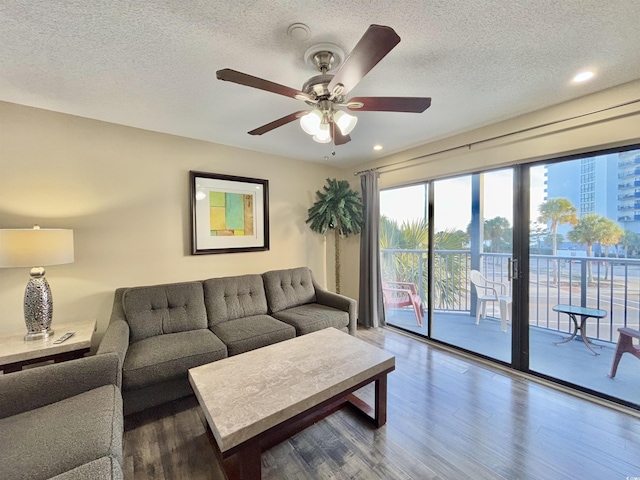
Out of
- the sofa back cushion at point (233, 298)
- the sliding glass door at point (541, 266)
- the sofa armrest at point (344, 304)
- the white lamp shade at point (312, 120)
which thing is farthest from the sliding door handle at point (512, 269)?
the sofa back cushion at point (233, 298)

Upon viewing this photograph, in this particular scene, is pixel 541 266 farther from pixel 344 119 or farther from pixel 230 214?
pixel 230 214

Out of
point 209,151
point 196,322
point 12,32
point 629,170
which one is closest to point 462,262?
point 629,170

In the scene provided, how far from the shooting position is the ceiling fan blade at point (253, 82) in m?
1.18

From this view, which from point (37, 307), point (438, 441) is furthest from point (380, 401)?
point (37, 307)

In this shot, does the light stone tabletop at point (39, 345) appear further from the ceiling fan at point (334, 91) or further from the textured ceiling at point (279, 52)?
the ceiling fan at point (334, 91)

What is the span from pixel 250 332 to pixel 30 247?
1.72 metres

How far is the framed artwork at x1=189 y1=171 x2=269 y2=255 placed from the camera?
298 cm

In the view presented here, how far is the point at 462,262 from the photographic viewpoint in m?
3.19

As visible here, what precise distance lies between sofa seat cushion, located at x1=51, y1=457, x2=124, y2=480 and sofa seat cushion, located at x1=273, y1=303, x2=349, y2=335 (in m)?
1.73

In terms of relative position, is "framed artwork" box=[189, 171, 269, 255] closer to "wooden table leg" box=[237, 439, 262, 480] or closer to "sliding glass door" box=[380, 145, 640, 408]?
"sliding glass door" box=[380, 145, 640, 408]

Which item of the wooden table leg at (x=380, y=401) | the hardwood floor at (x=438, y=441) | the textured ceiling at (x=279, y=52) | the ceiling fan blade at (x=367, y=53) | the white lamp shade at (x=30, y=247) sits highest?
the textured ceiling at (x=279, y=52)

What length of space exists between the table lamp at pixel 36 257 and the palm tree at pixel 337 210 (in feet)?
8.42

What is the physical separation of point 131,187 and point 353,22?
2.51 metres

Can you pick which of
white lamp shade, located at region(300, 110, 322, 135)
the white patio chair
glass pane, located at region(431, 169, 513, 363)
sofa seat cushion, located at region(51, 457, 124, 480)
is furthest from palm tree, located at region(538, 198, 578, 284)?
sofa seat cushion, located at region(51, 457, 124, 480)
